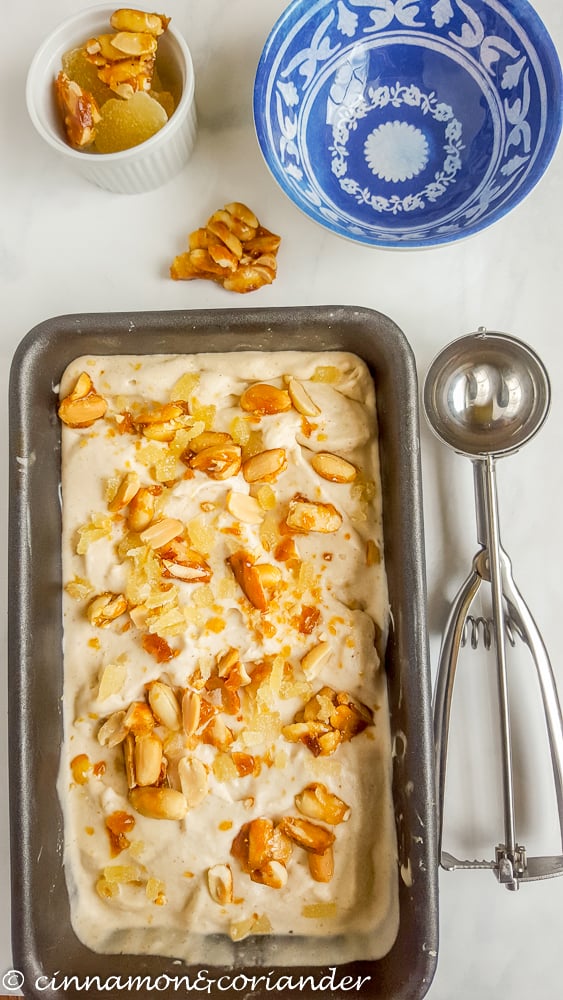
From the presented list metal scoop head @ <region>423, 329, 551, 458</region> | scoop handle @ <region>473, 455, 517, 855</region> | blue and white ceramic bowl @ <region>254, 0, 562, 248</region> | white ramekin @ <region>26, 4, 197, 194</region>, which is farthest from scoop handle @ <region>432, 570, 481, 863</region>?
white ramekin @ <region>26, 4, 197, 194</region>

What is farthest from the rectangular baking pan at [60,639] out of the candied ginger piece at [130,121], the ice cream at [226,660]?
the candied ginger piece at [130,121]

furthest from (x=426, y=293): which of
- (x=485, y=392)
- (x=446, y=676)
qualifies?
(x=446, y=676)

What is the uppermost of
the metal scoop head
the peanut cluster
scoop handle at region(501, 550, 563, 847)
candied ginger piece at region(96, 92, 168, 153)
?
candied ginger piece at region(96, 92, 168, 153)

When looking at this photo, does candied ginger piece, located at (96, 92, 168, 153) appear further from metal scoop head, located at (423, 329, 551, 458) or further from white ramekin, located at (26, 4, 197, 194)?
metal scoop head, located at (423, 329, 551, 458)

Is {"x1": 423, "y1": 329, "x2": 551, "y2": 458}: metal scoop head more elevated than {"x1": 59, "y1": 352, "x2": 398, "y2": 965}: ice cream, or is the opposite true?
{"x1": 423, "y1": 329, "x2": 551, "y2": 458}: metal scoop head

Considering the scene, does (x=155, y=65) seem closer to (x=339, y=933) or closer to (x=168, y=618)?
(x=168, y=618)

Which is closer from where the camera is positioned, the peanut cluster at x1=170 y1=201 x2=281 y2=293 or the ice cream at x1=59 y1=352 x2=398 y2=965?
the ice cream at x1=59 y1=352 x2=398 y2=965

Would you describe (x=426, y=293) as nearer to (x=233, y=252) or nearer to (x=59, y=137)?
(x=233, y=252)

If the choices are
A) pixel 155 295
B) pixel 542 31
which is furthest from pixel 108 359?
pixel 542 31
